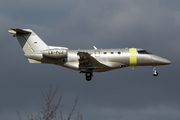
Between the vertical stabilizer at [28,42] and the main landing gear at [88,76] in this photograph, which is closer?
the main landing gear at [88,76]

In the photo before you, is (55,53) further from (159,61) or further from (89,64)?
(159,61)

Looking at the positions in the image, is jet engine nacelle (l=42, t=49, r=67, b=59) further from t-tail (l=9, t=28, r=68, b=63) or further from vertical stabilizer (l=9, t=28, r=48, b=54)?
vertical stabilizer (l=9, t=28, r=48, b=54)

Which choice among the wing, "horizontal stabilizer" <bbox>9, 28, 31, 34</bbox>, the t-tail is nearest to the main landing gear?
the wing

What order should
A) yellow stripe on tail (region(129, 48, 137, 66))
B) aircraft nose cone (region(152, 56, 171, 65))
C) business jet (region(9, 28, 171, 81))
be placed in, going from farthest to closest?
aircraft nose cone (region(152, 56, 171, 65)), yellow stripe on tail (region(129, 48, 137, 66)), business jet (region(9, 28, 171, 81))

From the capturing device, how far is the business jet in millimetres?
34466

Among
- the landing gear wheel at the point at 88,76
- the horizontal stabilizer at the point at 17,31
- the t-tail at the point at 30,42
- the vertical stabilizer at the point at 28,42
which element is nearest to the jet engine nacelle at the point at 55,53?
the t-tail at the point at 30,42

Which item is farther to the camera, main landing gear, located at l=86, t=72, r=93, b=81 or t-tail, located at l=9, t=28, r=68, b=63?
t-tail, located at l=9, t=28, r=68, b=63

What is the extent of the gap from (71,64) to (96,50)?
13.1ft

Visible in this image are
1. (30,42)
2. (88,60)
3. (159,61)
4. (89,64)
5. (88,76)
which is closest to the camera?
(88,60)

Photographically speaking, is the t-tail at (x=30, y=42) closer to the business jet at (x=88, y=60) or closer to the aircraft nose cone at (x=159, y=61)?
the business jet at (x=88, y=60)

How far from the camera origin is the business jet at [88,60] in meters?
34.5

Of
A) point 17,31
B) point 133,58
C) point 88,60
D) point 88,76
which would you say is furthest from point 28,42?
point 133,58

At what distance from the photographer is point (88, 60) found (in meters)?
33.7

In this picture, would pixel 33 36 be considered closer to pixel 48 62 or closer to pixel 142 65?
pixel 48 62
